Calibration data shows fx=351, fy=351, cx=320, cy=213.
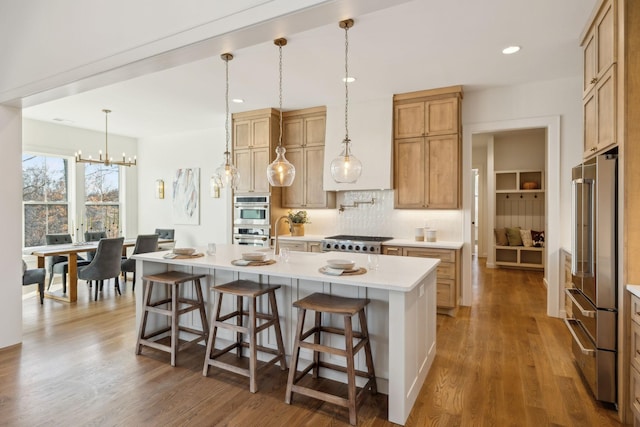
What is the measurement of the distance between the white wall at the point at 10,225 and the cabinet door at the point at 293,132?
3.30 meters

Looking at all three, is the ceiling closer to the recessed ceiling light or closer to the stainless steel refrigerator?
the recessed ceiling light

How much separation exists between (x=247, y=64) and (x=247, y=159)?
2.09 m

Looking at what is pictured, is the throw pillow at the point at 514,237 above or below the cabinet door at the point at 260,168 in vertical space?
below

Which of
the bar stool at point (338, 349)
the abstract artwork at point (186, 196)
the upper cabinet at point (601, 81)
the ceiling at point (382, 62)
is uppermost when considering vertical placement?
the ceiling at point (382, 62)

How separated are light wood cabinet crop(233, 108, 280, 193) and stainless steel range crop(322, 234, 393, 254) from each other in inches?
54.7

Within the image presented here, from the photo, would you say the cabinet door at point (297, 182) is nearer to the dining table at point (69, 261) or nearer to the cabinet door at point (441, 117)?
the cabinet door at point (441, 117)

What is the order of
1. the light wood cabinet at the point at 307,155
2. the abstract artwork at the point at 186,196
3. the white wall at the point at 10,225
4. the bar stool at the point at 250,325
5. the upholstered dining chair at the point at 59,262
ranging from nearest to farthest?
the bar stool at the point at 250,325 < the white wall at the point at 10,225 < the upholstered dining chair at the point at 59,262 < the light wood cabinet at the point at 307,155 < the abstract artwork at the point at 186,196

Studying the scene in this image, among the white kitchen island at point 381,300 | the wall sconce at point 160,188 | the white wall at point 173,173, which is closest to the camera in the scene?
the white kitchen island at point 381,300

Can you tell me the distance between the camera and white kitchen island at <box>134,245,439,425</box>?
217 cm

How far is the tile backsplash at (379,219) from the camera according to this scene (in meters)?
4.87

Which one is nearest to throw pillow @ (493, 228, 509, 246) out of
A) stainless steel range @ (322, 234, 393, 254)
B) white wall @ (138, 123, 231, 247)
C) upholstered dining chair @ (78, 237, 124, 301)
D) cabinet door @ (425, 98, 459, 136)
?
stainless steel range @ (322, 234, 393, 254)

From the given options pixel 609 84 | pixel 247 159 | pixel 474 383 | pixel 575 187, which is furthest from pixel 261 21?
pixel 247 159

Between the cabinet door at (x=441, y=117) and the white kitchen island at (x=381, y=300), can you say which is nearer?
the white kitchen island at (x=381, y=300)

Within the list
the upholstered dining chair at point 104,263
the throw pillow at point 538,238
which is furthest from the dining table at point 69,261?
the throw pillow at point 538,238
